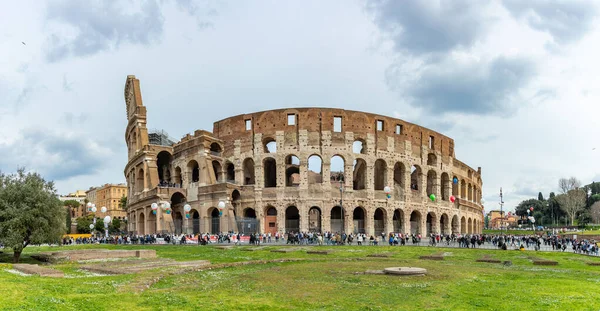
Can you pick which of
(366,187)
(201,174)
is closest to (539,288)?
(366,187)

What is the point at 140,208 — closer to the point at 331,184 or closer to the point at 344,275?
the point at 331,184

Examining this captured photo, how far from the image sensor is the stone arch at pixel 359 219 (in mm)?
54188

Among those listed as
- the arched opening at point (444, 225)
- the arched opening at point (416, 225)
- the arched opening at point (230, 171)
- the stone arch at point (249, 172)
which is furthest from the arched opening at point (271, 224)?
the arched opening at point (444, 225)

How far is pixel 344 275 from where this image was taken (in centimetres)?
1838

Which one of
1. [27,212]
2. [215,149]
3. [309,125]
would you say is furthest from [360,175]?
[27,212]

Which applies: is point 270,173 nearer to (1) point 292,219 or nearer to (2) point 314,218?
(1) point 292,219

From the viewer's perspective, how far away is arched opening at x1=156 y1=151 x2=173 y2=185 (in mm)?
63931

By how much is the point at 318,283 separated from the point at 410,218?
45080 millimetres

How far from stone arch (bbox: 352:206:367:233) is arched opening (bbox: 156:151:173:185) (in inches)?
984

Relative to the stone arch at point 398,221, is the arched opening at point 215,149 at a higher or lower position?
higher

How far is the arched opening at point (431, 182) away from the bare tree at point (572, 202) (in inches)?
2318

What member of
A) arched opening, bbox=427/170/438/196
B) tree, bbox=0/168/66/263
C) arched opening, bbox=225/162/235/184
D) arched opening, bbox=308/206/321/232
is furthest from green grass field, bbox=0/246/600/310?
arched opening, bbox=427/170/438/196

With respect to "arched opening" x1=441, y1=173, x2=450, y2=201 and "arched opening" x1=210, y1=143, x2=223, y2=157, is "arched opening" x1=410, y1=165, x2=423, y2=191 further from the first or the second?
"arched opening" x1=210, y1=143, x2=223, y2=157

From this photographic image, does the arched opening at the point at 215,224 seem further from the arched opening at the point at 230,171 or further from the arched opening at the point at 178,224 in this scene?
the arched opening at the point at 230,171
